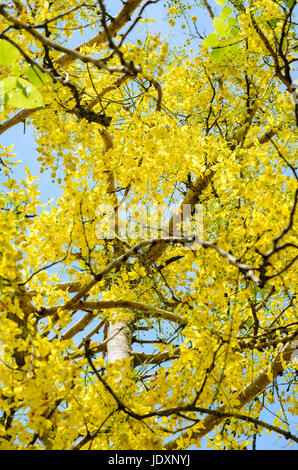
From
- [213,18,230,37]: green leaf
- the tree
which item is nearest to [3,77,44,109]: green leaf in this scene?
the tree

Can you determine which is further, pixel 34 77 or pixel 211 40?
pixel 211 40

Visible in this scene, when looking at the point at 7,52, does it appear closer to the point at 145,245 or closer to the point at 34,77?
the point at 34,77

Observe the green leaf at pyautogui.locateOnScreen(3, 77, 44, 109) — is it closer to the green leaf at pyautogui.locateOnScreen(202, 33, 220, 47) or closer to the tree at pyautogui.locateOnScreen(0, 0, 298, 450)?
the tree at pyautogui.locateOnScreen(0, 0, 298, 450)

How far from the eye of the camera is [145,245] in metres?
1.63

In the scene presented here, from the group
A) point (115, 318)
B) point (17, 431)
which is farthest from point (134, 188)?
point (17, 431)

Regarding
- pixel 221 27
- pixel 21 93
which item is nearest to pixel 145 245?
pixel 21 93

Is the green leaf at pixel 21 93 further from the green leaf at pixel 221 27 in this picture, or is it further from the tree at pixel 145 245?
the green leaf at pixel 221 27

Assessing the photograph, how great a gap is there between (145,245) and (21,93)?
641 mm

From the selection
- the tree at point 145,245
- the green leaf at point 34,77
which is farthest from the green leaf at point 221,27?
the green leaf at point 34,77

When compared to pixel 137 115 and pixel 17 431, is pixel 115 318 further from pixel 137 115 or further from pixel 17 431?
pixel 137 115

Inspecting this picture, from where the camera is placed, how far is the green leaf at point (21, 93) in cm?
142

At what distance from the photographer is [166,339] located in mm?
2660

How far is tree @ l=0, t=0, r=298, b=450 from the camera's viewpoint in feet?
5.04
